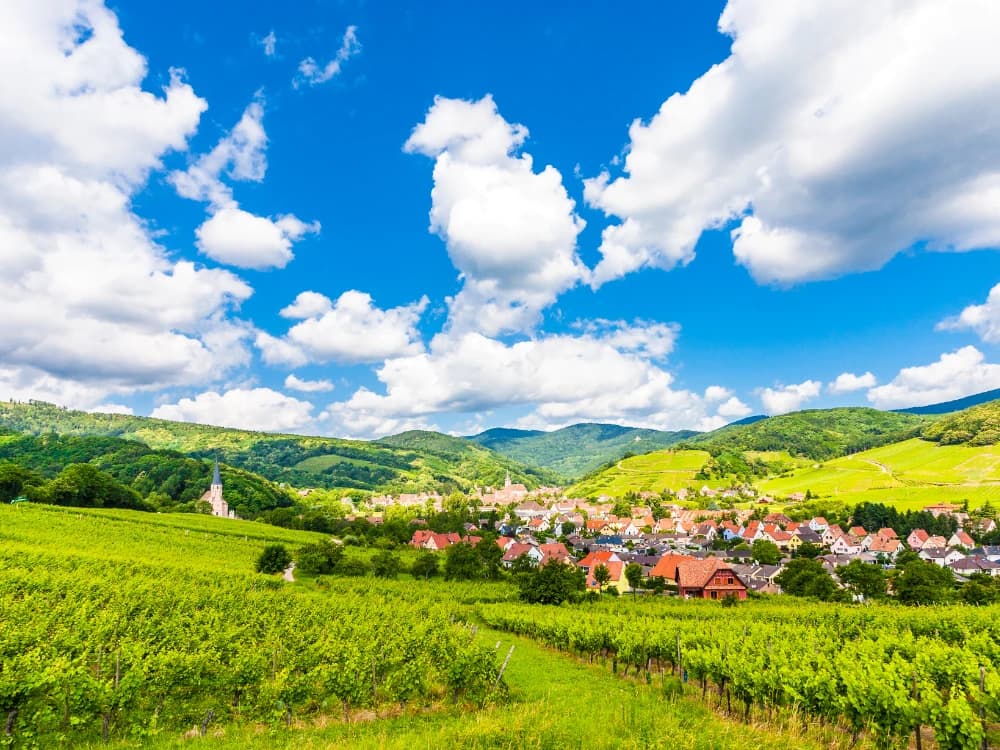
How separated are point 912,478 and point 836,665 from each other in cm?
19114

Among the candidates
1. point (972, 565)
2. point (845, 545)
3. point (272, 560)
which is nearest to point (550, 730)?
point (272, 560)

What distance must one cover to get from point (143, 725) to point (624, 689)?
57.3 feet

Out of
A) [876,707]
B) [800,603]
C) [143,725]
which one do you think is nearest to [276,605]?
[143,725]

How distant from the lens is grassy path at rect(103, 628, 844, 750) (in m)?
11.5

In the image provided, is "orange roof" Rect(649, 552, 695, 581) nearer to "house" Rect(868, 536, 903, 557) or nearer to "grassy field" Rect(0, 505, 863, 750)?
"grassy field" Rect(0, 505, 863, 750)

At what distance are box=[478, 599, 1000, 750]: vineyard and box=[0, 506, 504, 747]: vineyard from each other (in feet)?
26.8

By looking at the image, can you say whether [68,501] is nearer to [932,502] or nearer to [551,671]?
[551,671]

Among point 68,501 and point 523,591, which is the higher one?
point 68,501

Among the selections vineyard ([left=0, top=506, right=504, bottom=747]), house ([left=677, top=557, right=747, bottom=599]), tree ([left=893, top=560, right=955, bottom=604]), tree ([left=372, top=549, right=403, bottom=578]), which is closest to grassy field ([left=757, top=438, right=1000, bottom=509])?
tree ([left=893, top=560, right=955, bottom=604])

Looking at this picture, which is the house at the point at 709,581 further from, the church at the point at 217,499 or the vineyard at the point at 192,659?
the church at the point at 217,499

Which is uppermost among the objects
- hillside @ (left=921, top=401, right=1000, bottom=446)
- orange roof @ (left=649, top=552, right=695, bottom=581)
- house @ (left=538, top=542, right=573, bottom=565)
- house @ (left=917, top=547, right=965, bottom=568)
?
hillside @ (left=921, top=401, right=1000, bottom=446)

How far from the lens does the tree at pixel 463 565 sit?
60.5m

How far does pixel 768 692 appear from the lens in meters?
16.4

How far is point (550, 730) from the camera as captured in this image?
39.7ft
